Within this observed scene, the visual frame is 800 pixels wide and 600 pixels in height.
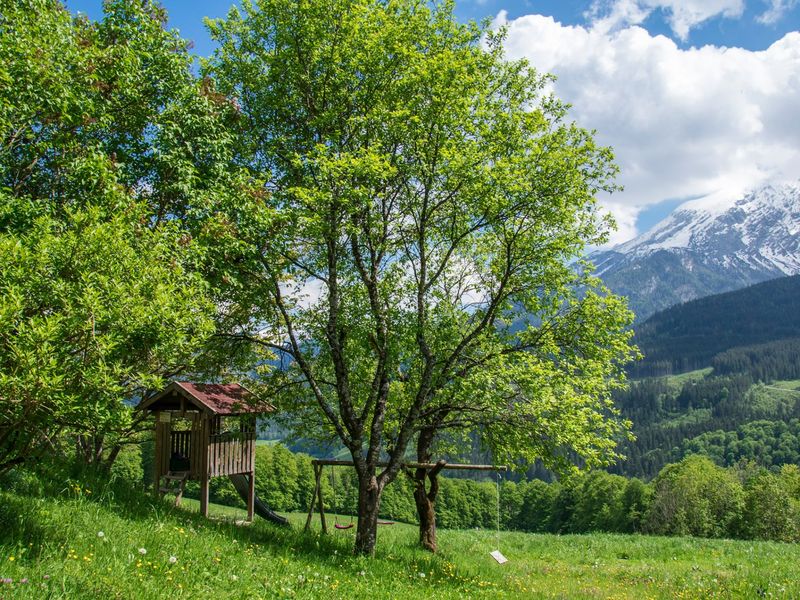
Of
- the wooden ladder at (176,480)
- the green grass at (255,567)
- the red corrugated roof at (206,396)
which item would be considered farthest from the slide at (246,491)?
the green grass at (255,567)

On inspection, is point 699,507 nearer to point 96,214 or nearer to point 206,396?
point 206,396

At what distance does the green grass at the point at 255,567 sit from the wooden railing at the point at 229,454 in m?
7.49

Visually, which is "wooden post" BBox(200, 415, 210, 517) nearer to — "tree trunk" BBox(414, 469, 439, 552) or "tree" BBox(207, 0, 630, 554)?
"tree" BBox(207, 0, 630, 554)

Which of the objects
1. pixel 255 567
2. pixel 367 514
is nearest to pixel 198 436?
pixel 367 514

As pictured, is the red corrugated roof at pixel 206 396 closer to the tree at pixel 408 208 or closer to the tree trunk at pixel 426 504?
the tree at pixel 408 208

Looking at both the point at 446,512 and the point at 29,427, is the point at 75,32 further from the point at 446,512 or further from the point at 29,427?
the point at 446,512

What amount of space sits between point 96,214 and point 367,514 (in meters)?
11.0

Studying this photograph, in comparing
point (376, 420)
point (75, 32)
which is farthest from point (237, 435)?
point (75, 32)

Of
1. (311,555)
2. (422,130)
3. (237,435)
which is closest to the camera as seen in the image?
(311,555)

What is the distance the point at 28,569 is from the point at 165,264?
5674mm

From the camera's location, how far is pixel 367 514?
53.0 feet

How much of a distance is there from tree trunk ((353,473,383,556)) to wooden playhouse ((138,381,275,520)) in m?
6.42

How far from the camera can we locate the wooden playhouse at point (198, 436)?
2216 cm

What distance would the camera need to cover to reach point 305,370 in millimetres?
16641
